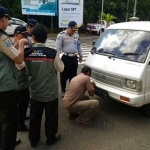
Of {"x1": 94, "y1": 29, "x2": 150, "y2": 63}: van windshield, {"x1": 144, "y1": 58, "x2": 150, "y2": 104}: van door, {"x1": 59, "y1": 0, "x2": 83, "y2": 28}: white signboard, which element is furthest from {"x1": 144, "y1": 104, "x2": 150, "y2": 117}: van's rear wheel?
{"x1": 59, "y1": 0, "x2": 83, "y2": 28}: white signboard

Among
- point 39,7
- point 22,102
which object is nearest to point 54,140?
point 22,102

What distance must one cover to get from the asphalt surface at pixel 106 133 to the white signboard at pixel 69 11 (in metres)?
16.0

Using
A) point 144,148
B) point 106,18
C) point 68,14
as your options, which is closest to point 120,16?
point 106,18

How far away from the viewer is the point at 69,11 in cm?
1992

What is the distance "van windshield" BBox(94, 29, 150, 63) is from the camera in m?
4.28

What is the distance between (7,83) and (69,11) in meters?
18.1

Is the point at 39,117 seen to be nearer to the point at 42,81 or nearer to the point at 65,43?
the point at 42,81

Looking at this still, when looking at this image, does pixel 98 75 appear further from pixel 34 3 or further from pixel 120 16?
pixel 120 16

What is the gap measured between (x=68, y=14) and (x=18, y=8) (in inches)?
260

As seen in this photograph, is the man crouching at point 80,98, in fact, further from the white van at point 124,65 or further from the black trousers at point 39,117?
the black trousers at point 39,117

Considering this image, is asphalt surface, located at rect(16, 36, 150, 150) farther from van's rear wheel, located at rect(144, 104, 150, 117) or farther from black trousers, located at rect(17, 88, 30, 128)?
black trousers, located at rect(17, 88, 30, 128)

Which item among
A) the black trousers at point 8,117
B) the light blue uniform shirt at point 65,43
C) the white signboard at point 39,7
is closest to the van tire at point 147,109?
the light blue uniform shirt at point 65,43

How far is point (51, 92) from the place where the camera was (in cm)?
322

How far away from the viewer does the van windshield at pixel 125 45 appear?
428cm
